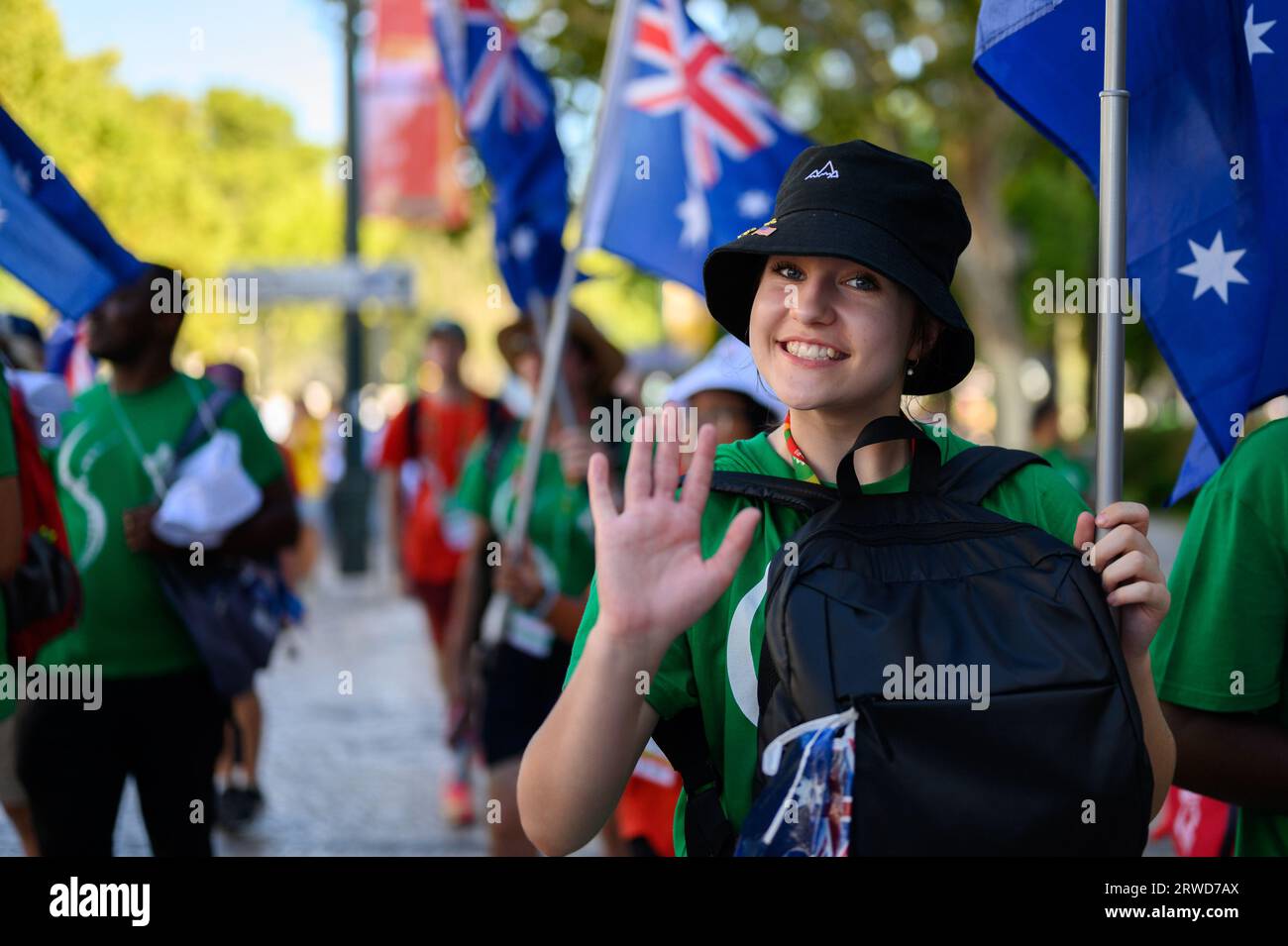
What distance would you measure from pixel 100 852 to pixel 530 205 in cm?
292

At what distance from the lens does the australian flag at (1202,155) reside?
281 cm

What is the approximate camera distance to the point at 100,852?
3912 millimetres

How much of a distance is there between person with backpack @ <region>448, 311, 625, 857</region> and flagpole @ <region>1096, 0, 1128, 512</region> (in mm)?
2655

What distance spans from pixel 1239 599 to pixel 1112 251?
58 cm

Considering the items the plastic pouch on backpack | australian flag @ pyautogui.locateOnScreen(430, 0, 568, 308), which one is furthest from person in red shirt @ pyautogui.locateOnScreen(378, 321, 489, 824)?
the plastic pouch on backpack

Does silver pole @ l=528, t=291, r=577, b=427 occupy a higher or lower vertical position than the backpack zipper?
higher

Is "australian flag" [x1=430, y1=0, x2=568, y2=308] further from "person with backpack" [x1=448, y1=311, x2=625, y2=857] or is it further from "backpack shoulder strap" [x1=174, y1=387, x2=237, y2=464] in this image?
"backpack shoulder strap" [x1=174, y1=387, x2=237, y2=464]

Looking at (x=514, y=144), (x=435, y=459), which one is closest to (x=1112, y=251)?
(x=514, y=144)

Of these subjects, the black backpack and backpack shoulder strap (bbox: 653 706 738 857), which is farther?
backpack shoulder strap (bbox: 653 706 738 857)

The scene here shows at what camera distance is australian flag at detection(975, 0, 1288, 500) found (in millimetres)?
2814

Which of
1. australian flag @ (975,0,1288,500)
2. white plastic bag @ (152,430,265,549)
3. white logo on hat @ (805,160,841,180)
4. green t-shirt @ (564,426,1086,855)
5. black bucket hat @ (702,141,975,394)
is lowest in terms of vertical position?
green t-shirt @ (564,426,1086,855)

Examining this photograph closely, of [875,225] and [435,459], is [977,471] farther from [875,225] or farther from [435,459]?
[435,459]

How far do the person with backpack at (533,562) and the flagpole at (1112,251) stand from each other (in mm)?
2655
